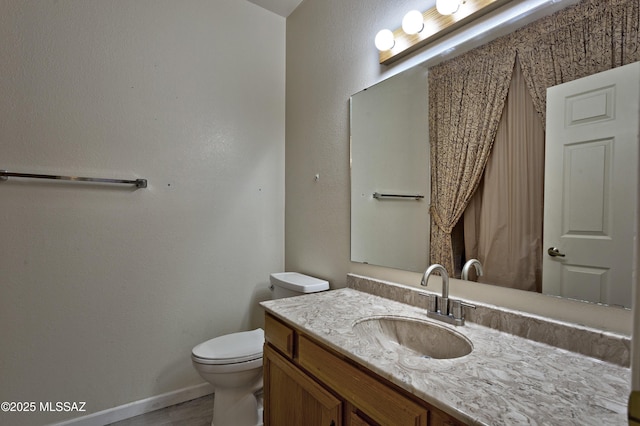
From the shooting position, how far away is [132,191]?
1.76 m

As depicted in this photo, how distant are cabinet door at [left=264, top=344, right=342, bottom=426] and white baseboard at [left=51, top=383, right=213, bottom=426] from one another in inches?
34.1

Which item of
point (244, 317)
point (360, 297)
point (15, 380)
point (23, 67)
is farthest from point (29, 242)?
point (360, 297)

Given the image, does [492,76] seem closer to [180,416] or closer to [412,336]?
Result: [412,336]

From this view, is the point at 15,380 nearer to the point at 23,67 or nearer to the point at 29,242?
the point at 29,242

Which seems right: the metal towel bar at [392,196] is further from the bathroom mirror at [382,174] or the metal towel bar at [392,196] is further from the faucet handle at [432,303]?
the faucet handle at [432,303]

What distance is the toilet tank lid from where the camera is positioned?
5.63ft

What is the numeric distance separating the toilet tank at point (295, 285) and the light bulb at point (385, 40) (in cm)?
128

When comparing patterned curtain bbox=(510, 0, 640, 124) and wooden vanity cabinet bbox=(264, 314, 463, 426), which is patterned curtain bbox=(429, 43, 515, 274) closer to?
patterned curtain bbox=(510, 0, 640, 124)

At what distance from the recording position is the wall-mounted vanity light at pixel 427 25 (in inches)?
43.3

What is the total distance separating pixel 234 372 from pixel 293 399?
520 mm

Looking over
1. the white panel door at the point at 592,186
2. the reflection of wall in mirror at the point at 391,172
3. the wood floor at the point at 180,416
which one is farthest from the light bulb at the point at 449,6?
the wood floor at the point at 180,416

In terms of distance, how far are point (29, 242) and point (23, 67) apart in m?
0.87

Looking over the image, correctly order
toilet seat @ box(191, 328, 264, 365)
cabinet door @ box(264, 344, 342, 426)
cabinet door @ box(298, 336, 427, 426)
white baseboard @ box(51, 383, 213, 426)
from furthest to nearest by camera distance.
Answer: white baseboard @ box(51, 383, 213, 426) < toilet seat @ box(191, 328, 264, 365) < cabinet door @ box(264, 344, 342, 426) < cabinet door @ box(298, 336, 427, 426)

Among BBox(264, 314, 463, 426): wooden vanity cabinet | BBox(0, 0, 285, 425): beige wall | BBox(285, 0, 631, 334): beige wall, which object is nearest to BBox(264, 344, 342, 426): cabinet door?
BBox(264, 314, 463, 426): wooden vanity cabinet
